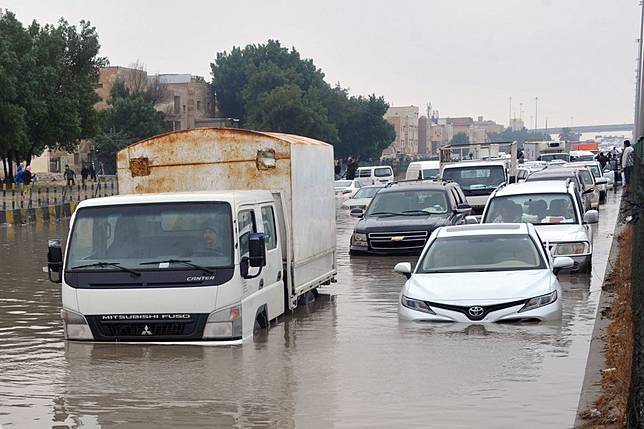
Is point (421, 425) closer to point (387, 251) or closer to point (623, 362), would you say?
point (623, 362)

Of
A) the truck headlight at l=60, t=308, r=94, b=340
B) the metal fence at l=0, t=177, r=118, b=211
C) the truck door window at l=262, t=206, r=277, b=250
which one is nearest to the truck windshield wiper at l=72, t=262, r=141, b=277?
the truck headlight at l=60, t=308, r=94, b=340

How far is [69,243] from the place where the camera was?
38.8 feet

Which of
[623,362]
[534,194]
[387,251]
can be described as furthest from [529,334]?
[387,251]

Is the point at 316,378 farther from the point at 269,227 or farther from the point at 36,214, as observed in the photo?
the point at 36,214

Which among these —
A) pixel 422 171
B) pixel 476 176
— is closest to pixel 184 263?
pixel 476 176

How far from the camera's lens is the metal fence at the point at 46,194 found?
146 ft

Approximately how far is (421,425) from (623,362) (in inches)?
90.4

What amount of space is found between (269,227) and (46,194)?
Answer: 3782 cm

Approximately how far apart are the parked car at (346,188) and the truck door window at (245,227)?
34.8 meters

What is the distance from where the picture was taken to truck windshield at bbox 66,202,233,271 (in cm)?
1159

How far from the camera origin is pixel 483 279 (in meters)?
13.0

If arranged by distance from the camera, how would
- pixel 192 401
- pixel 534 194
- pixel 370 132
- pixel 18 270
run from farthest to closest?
pixel 370 132 < pixel 18 270 < pixel 534 194 < pixel 192 401

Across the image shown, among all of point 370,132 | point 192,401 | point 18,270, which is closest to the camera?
point 192,401

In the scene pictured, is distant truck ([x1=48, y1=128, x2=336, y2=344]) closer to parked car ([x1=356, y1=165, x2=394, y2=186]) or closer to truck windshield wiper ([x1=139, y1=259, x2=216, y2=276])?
truck windshield wiper ([x1=139, y1=259, x2=216, y2=276])
